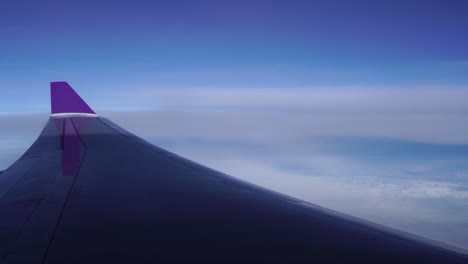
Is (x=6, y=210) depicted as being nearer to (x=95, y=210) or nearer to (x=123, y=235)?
(x=95, y=210)

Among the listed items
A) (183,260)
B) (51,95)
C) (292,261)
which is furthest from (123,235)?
(51,95)

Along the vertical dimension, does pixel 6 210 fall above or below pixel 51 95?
below

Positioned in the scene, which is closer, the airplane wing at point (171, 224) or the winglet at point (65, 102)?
the airplane wing at point (171, 224)

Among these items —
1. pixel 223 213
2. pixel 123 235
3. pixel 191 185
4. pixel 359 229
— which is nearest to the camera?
pixel 123 235

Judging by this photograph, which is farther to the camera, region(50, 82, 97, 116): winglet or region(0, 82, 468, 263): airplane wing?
region(50, 82, 97, 116): winglet

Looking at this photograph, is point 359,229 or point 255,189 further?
point 255,189
